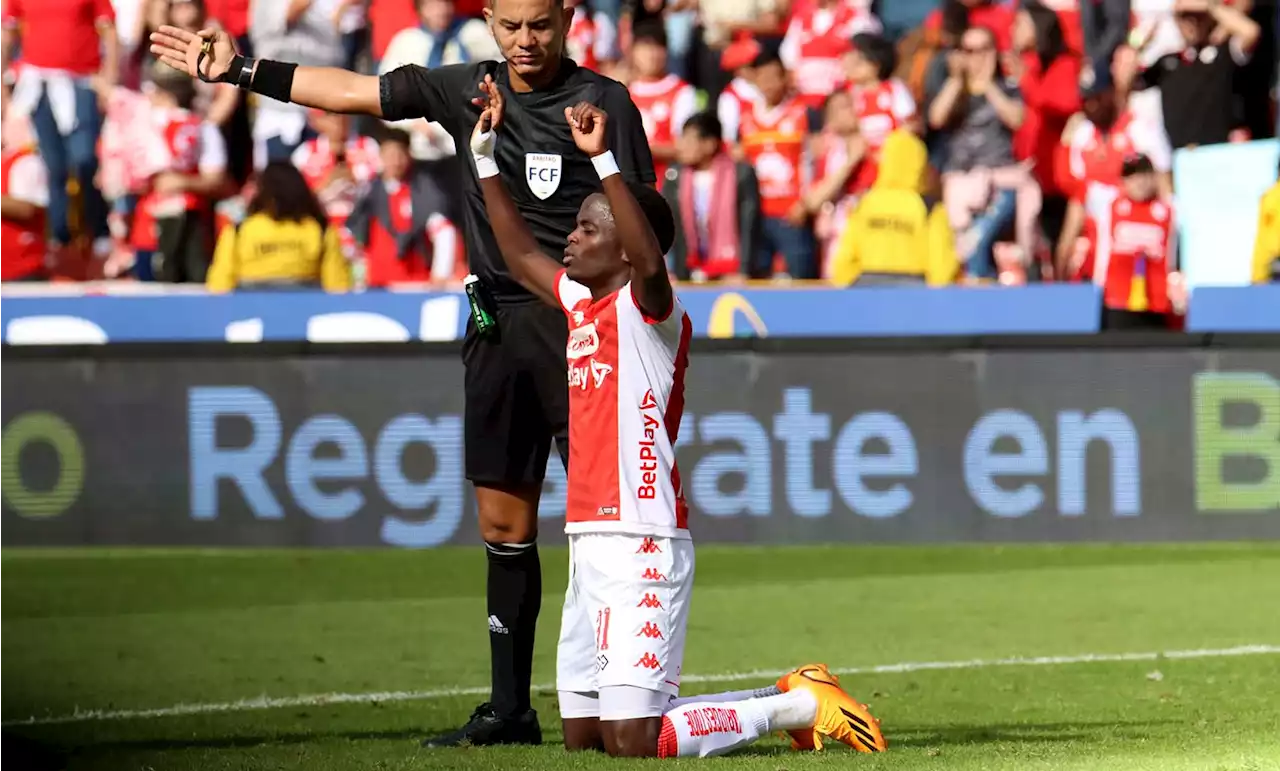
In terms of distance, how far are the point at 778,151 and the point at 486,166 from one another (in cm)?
913

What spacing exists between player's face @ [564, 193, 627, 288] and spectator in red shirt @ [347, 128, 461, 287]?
9136 millimetres

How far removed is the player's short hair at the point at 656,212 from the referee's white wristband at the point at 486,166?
40 centimetres

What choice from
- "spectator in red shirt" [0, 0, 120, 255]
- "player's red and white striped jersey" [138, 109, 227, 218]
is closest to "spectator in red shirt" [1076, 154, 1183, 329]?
"player's red and white striped jersey" [138, 109, 227, 218]

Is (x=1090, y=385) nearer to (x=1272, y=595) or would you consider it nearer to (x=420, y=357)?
(x=1272, y=595)

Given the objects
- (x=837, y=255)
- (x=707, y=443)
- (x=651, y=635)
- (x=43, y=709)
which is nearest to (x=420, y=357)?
(x=707, y=443)

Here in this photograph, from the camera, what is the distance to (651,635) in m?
5.76

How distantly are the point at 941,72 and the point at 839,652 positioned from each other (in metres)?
7.45

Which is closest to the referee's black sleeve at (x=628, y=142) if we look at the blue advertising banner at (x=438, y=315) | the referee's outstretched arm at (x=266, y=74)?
the referee's outstretched arm at (x=266, y=74)

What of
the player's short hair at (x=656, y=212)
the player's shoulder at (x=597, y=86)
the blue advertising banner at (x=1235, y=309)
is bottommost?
the blue advertising banner at (x=1235, y=309)

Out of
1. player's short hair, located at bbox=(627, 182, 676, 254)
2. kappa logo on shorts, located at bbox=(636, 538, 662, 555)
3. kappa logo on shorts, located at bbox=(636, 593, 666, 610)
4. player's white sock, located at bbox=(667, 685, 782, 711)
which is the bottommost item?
player's white sock, located at bbox=(667, 685, 782, 711)

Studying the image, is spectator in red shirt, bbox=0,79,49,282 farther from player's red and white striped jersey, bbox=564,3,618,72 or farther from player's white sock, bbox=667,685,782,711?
player's white sock, bbox=667,685,782,711

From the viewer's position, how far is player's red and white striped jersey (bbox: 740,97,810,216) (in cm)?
1505

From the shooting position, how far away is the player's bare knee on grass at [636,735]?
5773 mm

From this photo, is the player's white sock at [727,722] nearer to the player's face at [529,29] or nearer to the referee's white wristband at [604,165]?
the referee's white wristband at [604,165]
